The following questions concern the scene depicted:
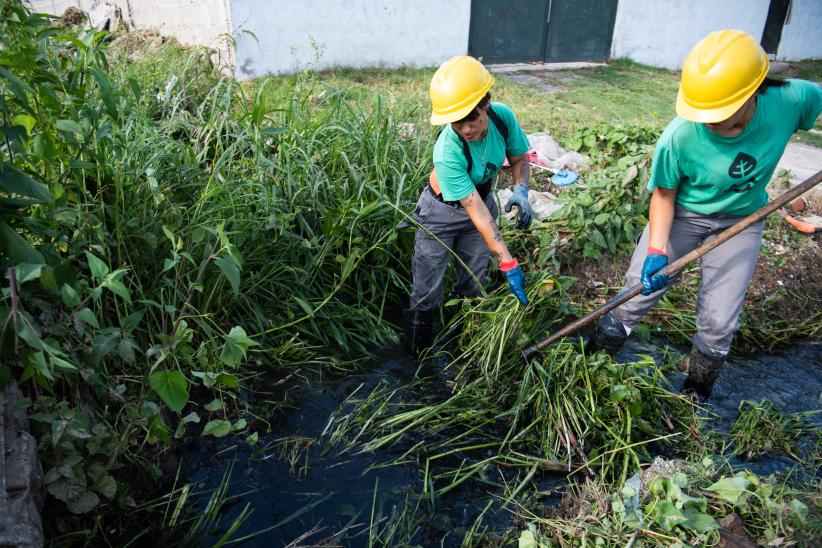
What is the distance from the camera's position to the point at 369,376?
3600 mm

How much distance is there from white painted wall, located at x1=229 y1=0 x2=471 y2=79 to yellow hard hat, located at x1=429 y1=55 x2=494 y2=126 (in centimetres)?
393

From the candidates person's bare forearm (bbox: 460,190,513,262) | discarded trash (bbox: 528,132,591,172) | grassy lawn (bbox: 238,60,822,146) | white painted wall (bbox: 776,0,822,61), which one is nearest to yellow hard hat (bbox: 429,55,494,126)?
person's bare forearm (bbox: 460,190,513,262)

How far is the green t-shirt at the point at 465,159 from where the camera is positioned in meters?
3.04

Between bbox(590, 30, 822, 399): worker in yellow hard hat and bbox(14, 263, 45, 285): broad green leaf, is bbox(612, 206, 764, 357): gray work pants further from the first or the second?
bbox(14, 263, 45, 285): broad green leaf

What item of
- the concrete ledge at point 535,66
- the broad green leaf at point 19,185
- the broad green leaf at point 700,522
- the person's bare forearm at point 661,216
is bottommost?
the broad green leaf at point 700,522

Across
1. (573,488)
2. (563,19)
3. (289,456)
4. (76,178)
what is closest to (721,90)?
(573,488)

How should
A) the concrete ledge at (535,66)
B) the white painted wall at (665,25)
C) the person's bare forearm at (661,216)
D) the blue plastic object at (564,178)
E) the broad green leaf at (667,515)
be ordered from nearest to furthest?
1. the broad green leaf at (667,515)
2. the person's bare forearm at (661,216)
3. the blue plastic object at (564,178)
4. the concrete ledge at (535,66)
5. the white painted wall at (665,25)

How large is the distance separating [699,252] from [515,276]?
34.1 inches

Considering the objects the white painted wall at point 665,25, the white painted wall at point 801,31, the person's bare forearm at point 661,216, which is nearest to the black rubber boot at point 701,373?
the person's bare forearm at point 661,216

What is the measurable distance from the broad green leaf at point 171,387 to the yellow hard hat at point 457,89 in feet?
5.28

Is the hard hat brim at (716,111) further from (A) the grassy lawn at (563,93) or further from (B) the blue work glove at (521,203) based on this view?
(A) the grassy lawn at (563,93)

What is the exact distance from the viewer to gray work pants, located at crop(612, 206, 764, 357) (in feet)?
9.80

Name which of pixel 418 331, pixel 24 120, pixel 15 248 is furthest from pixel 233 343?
pixel 418 331

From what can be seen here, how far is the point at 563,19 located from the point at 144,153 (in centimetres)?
806
